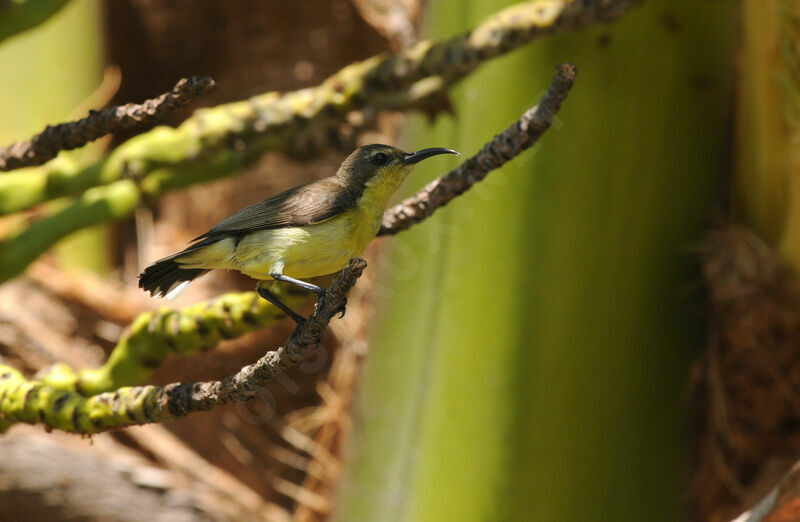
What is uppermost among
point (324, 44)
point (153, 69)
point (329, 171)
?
point (153, 69)

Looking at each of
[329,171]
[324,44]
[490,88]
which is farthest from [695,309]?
[324,44]

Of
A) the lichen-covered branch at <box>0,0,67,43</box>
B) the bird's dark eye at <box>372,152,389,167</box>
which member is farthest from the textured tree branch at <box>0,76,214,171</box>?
the bird's dark eye at <box>372,152,389,167</box>

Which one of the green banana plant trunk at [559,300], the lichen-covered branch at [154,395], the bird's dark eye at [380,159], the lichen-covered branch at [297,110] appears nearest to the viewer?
the lichen-covered branch at [154,395]

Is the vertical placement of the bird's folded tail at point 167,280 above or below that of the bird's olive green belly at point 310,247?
above

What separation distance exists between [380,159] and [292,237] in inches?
18.6

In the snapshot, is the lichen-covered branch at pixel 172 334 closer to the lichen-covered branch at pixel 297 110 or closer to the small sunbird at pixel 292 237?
the small sunbird at pixel 292 237

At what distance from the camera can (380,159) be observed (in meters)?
3.03

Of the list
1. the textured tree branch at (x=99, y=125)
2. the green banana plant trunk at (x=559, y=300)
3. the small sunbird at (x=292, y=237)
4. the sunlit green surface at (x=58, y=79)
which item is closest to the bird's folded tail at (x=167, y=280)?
the small sunbird at (x=292, y=237)

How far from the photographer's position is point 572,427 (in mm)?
3916

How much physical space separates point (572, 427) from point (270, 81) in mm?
2584

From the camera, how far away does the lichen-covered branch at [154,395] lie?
2043 millimetres

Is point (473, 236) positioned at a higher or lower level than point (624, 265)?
higher

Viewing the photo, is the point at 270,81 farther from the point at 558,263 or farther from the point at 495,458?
the point at 495,458

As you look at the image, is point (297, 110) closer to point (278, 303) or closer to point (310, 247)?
point (310, 247)
